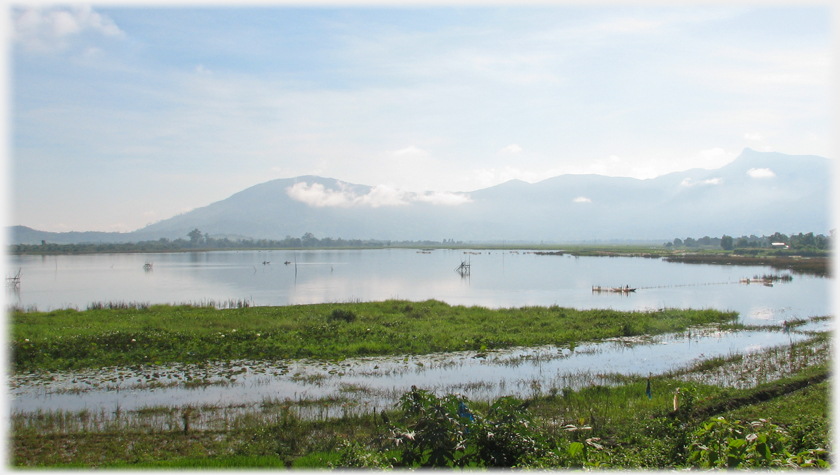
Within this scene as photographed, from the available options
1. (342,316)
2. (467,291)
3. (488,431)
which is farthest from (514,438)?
(467,291)

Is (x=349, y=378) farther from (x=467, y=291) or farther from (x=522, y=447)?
(x=467, y=291)

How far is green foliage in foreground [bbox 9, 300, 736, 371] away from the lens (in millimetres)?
16875

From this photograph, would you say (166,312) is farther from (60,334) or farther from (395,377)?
(395,377)

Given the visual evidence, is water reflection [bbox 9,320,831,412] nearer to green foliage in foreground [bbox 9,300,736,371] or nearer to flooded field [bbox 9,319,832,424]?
flooded field [bbox 9,319,832,424]

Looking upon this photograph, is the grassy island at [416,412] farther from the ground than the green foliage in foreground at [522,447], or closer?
closer

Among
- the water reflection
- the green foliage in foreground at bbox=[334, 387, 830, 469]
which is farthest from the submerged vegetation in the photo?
the water reflection

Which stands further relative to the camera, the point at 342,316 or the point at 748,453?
the point at 342,316

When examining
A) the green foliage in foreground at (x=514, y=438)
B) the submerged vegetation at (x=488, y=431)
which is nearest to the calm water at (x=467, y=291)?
the submerged vegetation at (x=488, y=431)

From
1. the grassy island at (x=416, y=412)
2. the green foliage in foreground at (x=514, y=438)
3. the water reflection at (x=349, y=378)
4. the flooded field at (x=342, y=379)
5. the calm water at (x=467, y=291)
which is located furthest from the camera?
the calm water at (x=467, y=291)

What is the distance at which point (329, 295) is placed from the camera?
4272 centimetres

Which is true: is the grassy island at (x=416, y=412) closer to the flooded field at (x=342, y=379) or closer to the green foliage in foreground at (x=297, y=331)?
the green foliage in foreground at (x=297, y=331)

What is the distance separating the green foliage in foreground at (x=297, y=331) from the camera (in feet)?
55.4

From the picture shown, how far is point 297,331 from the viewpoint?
66.6 feet

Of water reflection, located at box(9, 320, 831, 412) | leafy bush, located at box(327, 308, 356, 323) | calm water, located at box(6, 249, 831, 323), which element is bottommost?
calm water, located at box(6, 249, 831, 323)
